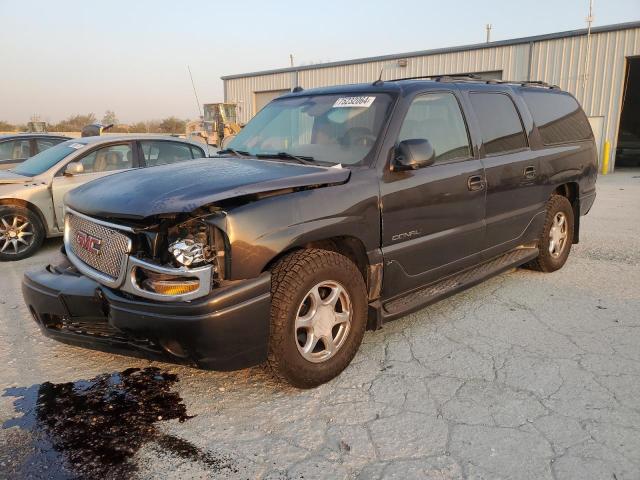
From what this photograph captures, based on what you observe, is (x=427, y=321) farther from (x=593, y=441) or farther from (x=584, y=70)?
(x=584, y=70)

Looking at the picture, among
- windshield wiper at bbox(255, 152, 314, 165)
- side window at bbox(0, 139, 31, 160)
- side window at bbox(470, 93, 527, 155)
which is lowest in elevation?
side window at bbox(0, 139, 31, 160)

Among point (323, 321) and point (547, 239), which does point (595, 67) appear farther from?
point (323, 321)

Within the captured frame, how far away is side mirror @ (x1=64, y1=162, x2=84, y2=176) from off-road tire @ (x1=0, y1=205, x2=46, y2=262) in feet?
2.24

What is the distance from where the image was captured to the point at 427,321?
4.17 metres

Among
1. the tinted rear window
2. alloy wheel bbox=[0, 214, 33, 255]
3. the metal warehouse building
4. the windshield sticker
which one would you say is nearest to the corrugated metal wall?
the metal warehouse building

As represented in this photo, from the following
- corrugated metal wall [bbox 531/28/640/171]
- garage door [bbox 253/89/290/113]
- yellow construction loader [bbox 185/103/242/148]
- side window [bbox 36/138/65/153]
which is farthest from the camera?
garage door [bbox 253/89/290/113]

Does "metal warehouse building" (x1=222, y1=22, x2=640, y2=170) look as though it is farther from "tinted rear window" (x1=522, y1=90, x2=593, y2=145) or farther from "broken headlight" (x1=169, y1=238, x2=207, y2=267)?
"broken headlight" (x1=169, y1=238, x2=207, y2=267)

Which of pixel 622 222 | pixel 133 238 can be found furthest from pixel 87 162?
pixel 622 222

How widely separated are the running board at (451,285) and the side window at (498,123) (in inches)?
39.4

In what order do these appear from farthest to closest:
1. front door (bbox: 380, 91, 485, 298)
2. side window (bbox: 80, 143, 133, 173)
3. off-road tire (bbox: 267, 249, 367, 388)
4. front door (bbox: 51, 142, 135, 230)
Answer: side window (bbox: 80, 143, 133, 173) → front door (bbox: 51, 142, 135, 230) → front door (bbox: 380, 91, 485, 298) → off-road tire (bbox: 267, 249, 367, 388)

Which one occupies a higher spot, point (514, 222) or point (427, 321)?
point (514, 222)

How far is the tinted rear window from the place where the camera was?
16.6ft

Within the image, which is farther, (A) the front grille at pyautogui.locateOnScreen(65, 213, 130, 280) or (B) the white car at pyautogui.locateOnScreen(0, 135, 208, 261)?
(B) the white car at pyautogui.locateOnScreen(0, 135, 208, 261)

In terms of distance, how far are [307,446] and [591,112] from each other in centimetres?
1957
